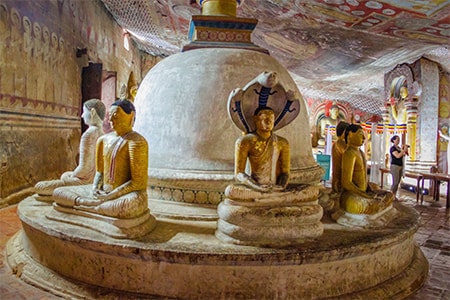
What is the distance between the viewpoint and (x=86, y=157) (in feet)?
14.5

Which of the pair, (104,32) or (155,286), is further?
(104,32)

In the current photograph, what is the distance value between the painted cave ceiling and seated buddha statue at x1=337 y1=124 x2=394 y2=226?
4139 millimetres

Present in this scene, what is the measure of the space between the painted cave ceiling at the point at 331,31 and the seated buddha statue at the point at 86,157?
530cm

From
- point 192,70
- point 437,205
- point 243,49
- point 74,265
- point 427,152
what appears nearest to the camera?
point 74,265

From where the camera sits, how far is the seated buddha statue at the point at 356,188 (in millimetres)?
3701

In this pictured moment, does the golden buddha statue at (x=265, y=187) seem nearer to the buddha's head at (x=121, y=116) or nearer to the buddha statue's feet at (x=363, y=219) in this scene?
the buddha statue's feet at (x=363, y=219)

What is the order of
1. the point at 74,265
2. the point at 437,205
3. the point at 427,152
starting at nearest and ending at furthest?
the point at 74,265 < the point at 437,205 < the point at 427,152

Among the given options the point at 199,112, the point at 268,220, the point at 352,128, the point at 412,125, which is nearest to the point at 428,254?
the point at 352,128

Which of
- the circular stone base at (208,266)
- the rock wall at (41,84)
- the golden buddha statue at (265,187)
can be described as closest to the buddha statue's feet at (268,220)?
the golden buddha statue at (265,187)

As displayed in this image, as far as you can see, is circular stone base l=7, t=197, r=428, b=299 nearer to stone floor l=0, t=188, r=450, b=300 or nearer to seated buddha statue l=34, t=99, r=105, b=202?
stone floor l=0, t=188, r=450, b=300

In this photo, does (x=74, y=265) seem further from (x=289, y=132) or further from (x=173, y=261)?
(x=289, y=132)

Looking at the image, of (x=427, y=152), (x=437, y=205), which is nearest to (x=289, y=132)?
(x=437, y=205)

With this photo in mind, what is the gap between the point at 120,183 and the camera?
132 inches

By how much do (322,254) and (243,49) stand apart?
3.10 meters
